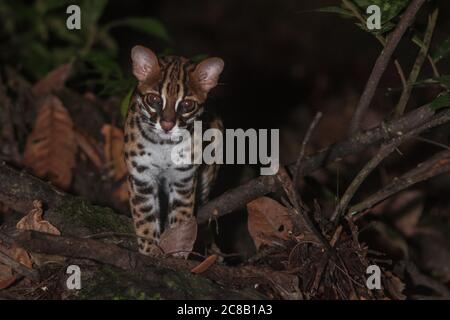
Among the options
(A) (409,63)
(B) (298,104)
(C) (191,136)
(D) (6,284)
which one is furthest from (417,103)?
(D) (6,284)

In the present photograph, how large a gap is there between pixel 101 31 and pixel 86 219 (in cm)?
353

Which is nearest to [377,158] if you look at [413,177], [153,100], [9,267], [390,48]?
[413,177]

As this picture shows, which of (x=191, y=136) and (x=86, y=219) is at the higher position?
(x=191, y=136)

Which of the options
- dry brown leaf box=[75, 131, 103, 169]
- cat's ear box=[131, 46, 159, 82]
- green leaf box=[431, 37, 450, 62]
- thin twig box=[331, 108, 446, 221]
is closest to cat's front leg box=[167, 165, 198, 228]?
cat's ear box=[131, 46, 159, 82]

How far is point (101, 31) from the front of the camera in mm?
8234

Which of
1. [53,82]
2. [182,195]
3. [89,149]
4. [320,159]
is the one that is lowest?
[182,195]

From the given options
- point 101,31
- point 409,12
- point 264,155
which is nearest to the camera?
point 409,12

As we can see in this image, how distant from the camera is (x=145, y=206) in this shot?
526 cm

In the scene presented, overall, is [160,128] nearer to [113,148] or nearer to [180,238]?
[180,238]

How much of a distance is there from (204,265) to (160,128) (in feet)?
3.04

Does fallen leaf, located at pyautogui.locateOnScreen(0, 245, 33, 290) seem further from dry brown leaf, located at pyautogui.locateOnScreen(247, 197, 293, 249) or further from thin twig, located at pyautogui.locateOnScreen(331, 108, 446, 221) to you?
thin twig, located at pyautogui.locateOnScreen(331, 108, 446, 221)

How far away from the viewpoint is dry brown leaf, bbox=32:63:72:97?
7.71 meters

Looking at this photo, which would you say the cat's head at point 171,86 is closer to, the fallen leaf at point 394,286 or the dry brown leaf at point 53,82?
the fallen leaf at point 394,286

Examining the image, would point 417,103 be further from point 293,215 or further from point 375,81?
point 293,215
